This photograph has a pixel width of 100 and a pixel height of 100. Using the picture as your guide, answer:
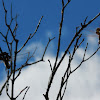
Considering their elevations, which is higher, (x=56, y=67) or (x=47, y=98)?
(x=56, y=67)

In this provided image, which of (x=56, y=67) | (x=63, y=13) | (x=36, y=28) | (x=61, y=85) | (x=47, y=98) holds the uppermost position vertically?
(x=36, y=28)

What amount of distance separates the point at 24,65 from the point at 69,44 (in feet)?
4.38

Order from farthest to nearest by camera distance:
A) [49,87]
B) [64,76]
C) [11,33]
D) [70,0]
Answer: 1. [11,33]
2. [70,0]
3. [64,76]
4. [49,87]

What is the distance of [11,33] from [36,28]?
1.59 ft

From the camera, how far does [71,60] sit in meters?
3.12

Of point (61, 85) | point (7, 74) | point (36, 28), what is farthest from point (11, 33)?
point (61, 85)

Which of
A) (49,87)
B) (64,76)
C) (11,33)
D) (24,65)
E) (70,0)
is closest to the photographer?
(49,87)

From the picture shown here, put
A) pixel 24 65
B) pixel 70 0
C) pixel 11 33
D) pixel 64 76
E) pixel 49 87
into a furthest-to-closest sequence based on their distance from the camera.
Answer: pixel 24 65
pixel 11 33
pixel 70 0
pixel 64 76
pixel 49 87

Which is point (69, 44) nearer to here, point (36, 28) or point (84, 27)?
point (84, 27)

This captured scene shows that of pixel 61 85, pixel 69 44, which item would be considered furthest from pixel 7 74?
pixel 69 44

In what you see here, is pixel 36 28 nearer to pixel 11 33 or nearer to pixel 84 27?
pixel 11 33

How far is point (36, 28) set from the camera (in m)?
3.53

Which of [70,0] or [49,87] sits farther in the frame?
[70,0]

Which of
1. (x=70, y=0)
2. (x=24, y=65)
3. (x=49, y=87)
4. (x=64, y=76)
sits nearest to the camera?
(x=49, y=87)
